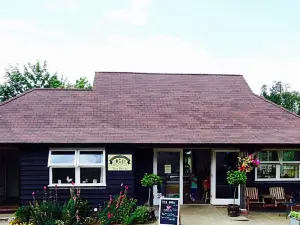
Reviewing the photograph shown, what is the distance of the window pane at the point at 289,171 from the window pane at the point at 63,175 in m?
7.19

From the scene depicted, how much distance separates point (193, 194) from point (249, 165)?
2304mm

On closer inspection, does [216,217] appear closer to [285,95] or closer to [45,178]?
[45,178]

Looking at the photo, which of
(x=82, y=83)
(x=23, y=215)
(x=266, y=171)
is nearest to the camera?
(x=23, y=215)

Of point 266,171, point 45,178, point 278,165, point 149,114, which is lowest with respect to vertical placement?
point 45,178

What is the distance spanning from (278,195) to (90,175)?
20.9 ft

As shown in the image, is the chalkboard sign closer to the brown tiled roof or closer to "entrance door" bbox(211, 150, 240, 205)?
the brown tiled roof

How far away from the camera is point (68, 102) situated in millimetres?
12617

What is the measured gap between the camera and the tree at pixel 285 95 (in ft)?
147

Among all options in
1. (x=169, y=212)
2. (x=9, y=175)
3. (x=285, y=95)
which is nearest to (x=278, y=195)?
(x=169, y=212)

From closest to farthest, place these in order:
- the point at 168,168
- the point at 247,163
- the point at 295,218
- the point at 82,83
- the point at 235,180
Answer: the point at 295,218
the point at 235,180
the point at 247,163
the point at 168,168
the point at 82,83

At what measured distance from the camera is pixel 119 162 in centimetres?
1036

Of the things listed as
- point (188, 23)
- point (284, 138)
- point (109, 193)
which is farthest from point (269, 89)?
point (109, 193)

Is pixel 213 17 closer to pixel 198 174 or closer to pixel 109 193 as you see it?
pixel 198 174

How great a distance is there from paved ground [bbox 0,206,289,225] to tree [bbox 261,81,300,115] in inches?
1336
